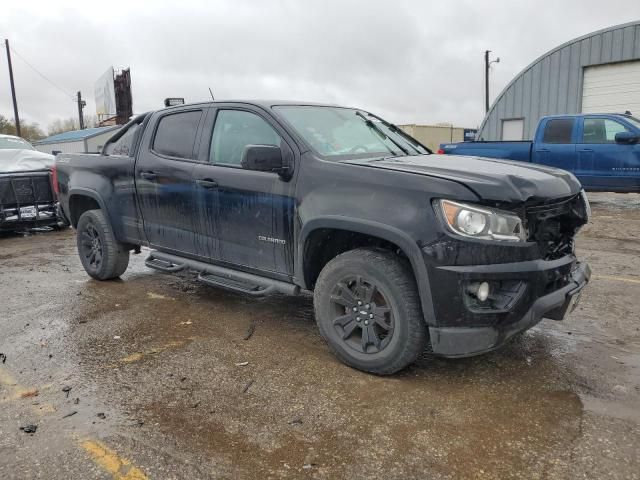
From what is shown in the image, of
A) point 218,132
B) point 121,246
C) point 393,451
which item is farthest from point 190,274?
point 393,451

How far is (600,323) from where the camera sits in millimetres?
4355

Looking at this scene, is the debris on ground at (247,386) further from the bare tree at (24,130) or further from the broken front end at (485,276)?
the bare tree at (24,130)

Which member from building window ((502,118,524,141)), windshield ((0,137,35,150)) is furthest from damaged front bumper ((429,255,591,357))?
building window ((502,118,524,141))

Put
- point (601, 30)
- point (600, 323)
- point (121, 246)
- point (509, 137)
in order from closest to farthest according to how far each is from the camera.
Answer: point (600, 323), point (121, 246), point (601, 30), point (509, 137)

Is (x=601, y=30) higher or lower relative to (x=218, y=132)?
higher

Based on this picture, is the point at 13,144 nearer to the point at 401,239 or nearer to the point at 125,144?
the point at 125,144

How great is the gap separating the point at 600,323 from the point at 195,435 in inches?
133

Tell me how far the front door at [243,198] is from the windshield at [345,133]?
220mm

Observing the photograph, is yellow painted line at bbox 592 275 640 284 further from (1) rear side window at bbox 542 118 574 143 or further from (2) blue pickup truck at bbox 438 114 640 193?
(1) rear side window at bbox 542 118 574 143

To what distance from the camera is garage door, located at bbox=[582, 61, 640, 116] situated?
689 inches

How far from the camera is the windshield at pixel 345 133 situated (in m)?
3.88

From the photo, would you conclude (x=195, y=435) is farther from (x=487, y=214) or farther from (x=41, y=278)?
(x=41, y=278)

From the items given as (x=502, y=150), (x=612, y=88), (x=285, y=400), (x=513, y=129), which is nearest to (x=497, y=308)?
(x=285, y=400)

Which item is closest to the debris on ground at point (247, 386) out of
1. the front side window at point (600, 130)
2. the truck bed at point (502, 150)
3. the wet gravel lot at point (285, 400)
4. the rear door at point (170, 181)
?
the wet gravel lot at point (285, 400)
